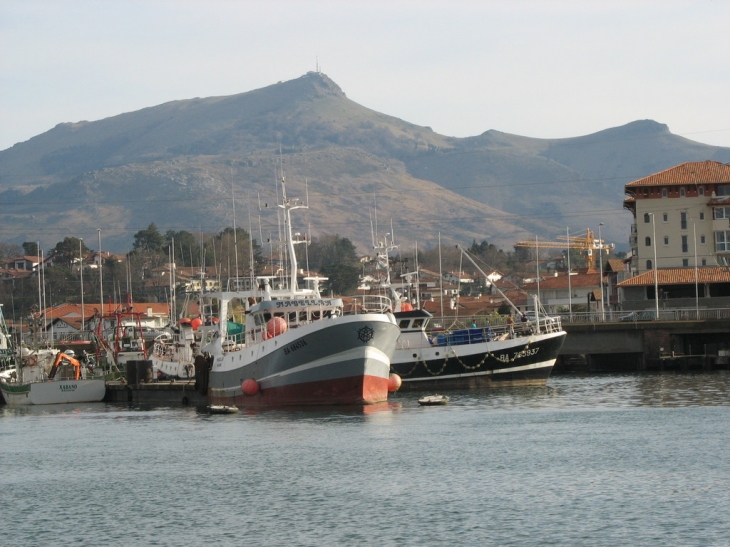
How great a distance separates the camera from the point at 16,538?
36.5 metres

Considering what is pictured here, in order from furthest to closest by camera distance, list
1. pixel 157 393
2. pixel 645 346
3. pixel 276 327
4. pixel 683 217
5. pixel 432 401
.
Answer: pixel 683 217, pixel 645 346, pixel 157 393, pixel 432 401, pixel 276 327

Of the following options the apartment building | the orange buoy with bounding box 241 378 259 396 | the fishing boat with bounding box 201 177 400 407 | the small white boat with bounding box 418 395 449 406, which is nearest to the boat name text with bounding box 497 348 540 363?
the small white boat with bounding box 418 395 449 406

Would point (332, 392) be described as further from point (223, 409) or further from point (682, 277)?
point (682, 277)

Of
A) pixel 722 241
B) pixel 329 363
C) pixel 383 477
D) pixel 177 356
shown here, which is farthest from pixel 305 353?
pixel 722 241

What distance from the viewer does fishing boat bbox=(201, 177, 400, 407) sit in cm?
6344

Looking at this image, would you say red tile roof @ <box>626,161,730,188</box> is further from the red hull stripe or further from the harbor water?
the red hull stripe

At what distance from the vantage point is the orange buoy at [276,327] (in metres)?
66.9

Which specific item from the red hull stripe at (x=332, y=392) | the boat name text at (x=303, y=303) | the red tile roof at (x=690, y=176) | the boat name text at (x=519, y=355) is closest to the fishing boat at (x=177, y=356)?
the boat name text at (x=303, y=303)

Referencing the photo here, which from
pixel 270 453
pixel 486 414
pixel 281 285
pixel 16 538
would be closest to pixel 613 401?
pixel 486 414

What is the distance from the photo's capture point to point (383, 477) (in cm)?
4394

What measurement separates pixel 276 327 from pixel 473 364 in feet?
55.8

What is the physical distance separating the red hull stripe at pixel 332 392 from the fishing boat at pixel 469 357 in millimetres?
11801

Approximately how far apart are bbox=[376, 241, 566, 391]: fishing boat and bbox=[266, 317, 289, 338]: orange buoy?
13.4 metres

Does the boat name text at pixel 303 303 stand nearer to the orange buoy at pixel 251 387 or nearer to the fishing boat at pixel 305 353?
the fishing boat at pixel 305 353
